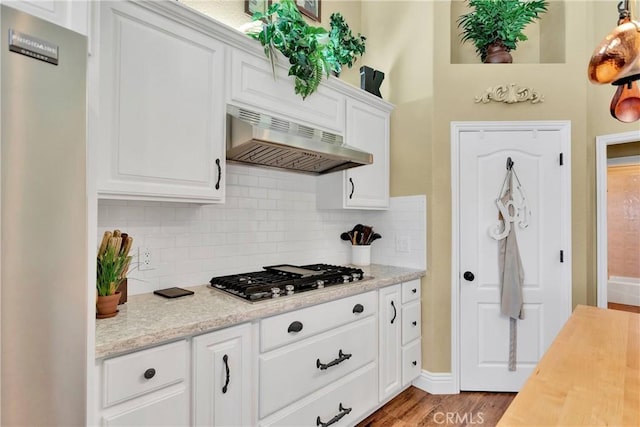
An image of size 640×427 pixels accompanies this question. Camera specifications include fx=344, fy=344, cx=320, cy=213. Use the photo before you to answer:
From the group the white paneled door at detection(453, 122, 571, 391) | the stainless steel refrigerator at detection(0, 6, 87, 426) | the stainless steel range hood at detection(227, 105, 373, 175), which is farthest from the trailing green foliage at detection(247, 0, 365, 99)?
the white paneled door at detection(453, 122, 571, 391)

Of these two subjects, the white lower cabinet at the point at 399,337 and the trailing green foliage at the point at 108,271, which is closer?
the trailing green foliage at the point at 108,271

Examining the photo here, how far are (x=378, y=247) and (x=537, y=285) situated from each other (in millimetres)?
1283

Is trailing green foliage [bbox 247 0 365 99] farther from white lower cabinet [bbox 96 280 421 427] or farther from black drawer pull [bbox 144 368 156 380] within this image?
black drawer pull [bbox 144 368 156 380]

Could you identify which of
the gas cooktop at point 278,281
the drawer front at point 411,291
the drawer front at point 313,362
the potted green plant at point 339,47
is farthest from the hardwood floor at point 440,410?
the potted green plant at point 339,47

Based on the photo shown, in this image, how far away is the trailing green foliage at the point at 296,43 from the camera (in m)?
1.95

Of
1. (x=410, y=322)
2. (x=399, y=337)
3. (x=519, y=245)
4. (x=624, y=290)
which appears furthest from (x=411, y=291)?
(x=624, y=290)

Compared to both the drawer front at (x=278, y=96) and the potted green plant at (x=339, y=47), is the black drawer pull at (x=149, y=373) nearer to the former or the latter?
the drawer front at (x=278, y=96)

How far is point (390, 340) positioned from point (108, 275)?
184 cm

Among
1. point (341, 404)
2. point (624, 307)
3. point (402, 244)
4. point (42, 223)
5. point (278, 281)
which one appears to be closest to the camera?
point (42, 223)

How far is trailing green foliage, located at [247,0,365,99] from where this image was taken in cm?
195

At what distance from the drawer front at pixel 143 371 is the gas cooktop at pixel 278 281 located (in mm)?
431

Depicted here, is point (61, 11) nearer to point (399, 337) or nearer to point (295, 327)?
point (295, 327)

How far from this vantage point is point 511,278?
2.63 metres

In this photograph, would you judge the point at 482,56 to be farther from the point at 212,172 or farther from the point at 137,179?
the point at 137,179
